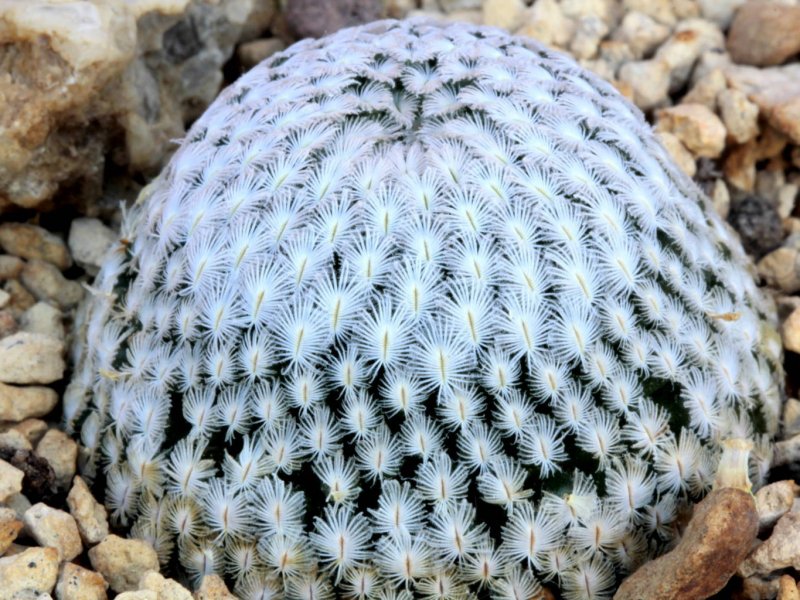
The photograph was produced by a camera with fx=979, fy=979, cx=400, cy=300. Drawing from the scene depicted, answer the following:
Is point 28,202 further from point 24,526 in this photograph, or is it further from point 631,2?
point 631,2

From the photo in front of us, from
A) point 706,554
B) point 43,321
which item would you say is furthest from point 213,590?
point 43,321

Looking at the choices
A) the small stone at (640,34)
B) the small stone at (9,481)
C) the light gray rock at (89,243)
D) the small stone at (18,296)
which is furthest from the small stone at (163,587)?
the small stone at (640,34)

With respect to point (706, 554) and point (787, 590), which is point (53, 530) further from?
point (787, 590)

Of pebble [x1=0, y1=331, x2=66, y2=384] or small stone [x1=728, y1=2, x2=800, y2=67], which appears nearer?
pebble [x1=0, y1=331, x2=66, y2=384]

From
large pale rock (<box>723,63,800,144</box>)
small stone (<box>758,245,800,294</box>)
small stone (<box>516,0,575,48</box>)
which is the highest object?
small stone (<box>516,0,575,48</box>)

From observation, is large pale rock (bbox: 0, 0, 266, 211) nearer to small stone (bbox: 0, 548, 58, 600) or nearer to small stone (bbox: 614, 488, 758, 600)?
small stone (bbox: 0, 548, 58, 600)

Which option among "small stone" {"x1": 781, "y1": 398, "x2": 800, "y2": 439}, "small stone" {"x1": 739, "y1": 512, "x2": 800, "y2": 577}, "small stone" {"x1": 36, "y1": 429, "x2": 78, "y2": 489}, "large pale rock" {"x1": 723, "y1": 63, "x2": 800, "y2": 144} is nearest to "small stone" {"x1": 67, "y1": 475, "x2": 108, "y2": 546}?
"small stone" {"x1": 36, "y1": 429, "x2": 78, "y2": 489}
